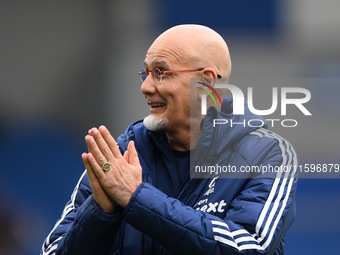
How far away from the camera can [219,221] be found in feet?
5.30

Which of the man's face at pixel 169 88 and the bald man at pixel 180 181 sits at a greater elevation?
the man's face at pixel 169 88

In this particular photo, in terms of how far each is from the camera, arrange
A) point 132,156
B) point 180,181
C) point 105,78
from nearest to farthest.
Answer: point 132,156
point 180,181
point 105,78

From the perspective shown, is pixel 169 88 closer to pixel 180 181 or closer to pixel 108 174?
pixel 180 181

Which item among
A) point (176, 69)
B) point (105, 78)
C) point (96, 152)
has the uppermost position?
point (176, 69)

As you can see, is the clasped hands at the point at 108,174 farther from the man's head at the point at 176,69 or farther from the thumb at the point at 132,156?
the man's head at the point at 176,69

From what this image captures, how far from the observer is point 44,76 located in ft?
18.7

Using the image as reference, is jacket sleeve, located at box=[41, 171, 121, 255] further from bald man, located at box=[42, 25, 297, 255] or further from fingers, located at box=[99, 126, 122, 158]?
fingers, located at box=[99, 126, 122, 158]

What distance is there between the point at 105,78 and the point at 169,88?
3569mm

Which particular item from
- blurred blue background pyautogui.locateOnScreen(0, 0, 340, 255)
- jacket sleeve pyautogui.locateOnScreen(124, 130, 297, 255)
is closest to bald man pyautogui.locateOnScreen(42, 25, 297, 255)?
jacket sleeve pyautogui.locateOnScreen(124, 130, 297, 255)

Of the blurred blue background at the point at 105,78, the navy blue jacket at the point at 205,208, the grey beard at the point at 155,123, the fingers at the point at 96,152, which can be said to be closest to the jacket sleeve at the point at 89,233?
the navy blue jacket at the point at 205,208

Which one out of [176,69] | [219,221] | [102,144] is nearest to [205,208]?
[219,221]

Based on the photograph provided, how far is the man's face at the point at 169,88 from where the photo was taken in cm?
196

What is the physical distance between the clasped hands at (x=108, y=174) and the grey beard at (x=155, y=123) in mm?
355

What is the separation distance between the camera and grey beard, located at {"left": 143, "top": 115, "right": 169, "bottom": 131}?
6.41 feet
